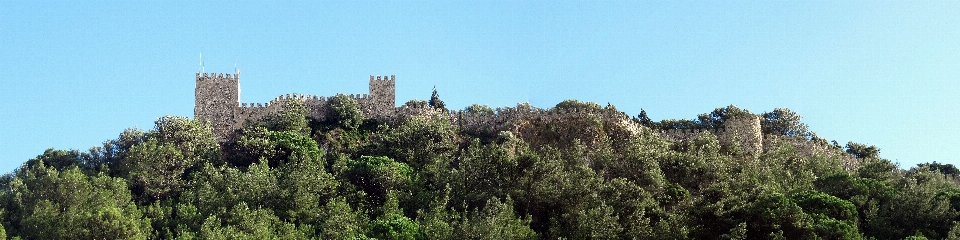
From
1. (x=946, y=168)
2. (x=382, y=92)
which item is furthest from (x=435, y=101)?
(x=946, y=168)

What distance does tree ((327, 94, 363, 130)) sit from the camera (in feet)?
207

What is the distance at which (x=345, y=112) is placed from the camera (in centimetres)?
6306

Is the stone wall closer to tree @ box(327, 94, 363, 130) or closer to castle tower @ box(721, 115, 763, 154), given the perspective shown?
castle tower @ box(721, 115, 763, 154)

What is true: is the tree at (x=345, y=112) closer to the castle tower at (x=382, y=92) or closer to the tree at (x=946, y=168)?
the castle tower at (x=382, y=92)

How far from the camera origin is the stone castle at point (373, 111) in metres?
63.3

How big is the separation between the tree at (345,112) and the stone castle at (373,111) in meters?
0.58

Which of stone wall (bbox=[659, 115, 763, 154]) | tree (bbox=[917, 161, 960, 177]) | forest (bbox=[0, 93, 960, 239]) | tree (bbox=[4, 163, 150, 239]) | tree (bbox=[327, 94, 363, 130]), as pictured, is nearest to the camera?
forest (bbox=[0, 93, 960, 239])

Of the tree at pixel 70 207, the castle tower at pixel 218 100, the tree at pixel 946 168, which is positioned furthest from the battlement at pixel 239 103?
the tree at pixel 946 168

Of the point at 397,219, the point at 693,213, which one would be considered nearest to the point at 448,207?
the point at 397,219

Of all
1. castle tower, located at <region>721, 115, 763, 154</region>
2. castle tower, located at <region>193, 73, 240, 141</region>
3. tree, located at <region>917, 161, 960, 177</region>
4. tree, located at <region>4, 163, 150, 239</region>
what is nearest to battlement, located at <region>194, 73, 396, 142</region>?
castle tower, located at <region>193, 73, 240, 141</region>

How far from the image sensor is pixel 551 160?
5334 centimetres

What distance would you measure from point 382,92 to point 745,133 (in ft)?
61.6

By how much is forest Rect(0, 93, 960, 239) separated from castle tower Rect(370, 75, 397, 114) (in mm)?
1300

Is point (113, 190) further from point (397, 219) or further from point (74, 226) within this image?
point (397, 219)
